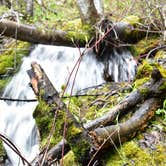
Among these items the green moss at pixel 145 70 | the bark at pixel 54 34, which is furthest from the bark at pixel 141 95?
the bark at pixel 54 34

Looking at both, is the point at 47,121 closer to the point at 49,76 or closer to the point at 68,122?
the point at 68,122

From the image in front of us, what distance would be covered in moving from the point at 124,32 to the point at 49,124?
3206 mm

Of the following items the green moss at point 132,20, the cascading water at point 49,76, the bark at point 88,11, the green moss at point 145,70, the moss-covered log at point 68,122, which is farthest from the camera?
the green moss at point 132,20

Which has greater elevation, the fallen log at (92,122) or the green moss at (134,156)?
the fallen log at (92,122)

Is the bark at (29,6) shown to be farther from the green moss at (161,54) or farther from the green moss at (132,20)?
the green moss at (161,54)

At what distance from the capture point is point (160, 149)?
3.13 metres

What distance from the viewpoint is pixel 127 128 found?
3.23 metres

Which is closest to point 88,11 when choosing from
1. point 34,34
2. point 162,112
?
point 34,34

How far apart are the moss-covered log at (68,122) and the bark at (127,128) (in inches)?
3.7

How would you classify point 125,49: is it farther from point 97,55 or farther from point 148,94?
point 148,94

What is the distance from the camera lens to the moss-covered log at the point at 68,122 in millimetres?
2838

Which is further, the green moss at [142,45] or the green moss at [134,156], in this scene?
the green moss at [142,45]

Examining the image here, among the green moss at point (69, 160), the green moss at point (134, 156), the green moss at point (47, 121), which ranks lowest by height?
the green moss at point (69, 160)

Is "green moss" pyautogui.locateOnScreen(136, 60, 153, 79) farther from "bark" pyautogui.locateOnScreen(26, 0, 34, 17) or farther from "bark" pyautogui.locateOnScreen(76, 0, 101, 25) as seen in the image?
"bark" pyautogui.locateOnScreen(26, 0, 34, 17)
